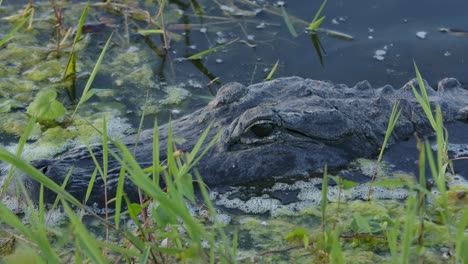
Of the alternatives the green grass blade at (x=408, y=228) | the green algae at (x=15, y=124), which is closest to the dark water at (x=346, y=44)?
the green algae at (x=15, y=124)

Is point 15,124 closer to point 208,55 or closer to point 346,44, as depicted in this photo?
point 208,55

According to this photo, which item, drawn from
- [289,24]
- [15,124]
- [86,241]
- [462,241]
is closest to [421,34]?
[289,24]

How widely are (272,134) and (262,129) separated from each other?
0.28ft

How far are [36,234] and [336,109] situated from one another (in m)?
2.39

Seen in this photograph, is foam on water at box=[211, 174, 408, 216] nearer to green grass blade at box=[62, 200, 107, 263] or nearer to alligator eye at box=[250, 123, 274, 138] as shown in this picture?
alligator eye at box=[250, 123, 274, 138]

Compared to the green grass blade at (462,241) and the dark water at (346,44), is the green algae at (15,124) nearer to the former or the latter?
the dark water at (346,44)

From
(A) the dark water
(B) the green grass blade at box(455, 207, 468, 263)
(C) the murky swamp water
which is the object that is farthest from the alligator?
(B) the green grass blade at box(455, 207, 468, 263)

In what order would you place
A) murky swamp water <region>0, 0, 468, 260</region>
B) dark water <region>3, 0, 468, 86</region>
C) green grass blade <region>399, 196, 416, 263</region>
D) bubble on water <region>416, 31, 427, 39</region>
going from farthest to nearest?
bubble on water <region>416, 31, 427, 39</region>, dark water <region>3, 0, 468, 86</region>, murky swamp water <region>0, 0, 468, 260</region>, green grass blade <region>399, 196, 416, 263</region>

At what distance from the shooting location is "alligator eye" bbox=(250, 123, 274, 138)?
4293 mm

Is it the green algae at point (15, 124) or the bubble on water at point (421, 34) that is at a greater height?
the bubble on water at point (421, 34)

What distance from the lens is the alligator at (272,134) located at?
4215 millimetres

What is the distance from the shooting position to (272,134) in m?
4.37

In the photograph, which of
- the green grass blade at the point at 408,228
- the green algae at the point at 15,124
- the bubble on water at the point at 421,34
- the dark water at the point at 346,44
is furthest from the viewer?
the bubble on water at the point at 421,34

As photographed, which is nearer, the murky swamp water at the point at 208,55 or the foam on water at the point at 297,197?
the foam on water at the point at 297,197
